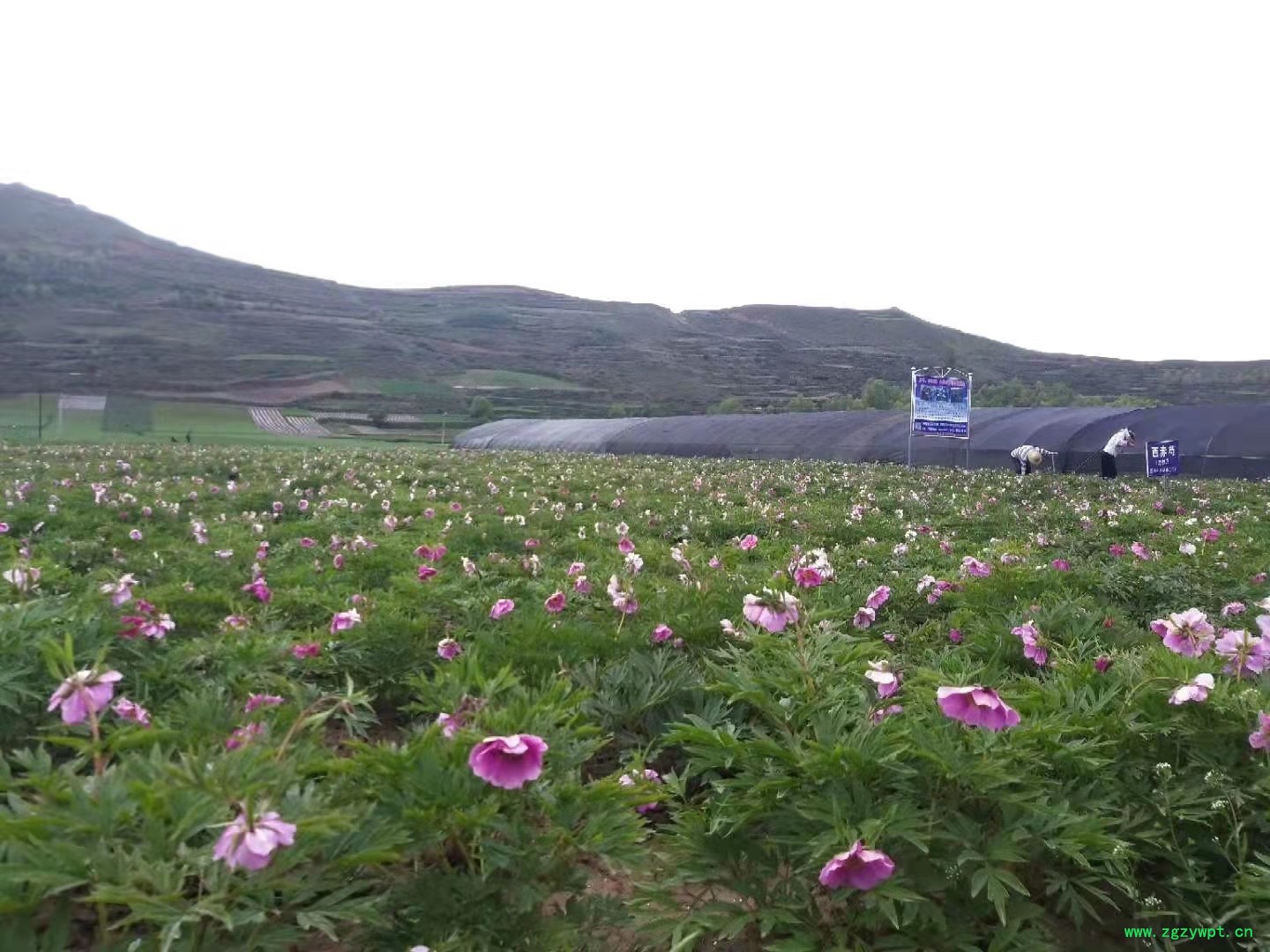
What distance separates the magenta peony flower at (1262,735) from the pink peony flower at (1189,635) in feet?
1.30

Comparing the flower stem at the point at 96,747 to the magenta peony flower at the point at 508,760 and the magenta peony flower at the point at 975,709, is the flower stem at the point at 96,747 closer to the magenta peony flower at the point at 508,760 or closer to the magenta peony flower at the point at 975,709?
the magenta peony flower at the point at 508,760

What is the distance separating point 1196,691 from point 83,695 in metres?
2.83

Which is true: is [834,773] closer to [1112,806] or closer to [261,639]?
[1112,806]

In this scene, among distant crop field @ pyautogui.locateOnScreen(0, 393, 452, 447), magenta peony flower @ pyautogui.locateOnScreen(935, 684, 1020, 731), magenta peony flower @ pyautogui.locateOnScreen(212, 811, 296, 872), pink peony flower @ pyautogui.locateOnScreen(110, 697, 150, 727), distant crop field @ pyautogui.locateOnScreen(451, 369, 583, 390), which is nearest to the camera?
magenta peony flower @ pyautogui.locateOnScreen(212, 811, 296, 872)

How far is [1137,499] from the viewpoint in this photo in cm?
1117

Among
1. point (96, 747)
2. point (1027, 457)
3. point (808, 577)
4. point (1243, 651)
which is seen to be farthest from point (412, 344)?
point (1243, 651)

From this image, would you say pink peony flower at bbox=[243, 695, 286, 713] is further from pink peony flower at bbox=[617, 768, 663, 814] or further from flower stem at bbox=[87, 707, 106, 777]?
pink peony flower at bbox=[617, 768, 663, 814]

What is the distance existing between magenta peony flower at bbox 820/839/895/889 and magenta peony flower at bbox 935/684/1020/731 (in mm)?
415

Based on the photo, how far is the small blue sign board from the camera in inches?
556

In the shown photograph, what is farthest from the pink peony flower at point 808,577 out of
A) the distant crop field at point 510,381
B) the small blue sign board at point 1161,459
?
the distant crop field at point 510,381

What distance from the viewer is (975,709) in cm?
206

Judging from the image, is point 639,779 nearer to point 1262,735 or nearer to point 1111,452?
point 1262,735

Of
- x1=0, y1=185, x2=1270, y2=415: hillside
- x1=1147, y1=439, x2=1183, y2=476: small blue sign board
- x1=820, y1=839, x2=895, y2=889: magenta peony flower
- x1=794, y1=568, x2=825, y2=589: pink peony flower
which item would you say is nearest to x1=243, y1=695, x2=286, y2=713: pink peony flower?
x1=820, y1=839, x2=895, y2=889: magenta peony flower

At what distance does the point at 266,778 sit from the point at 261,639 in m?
1.85
